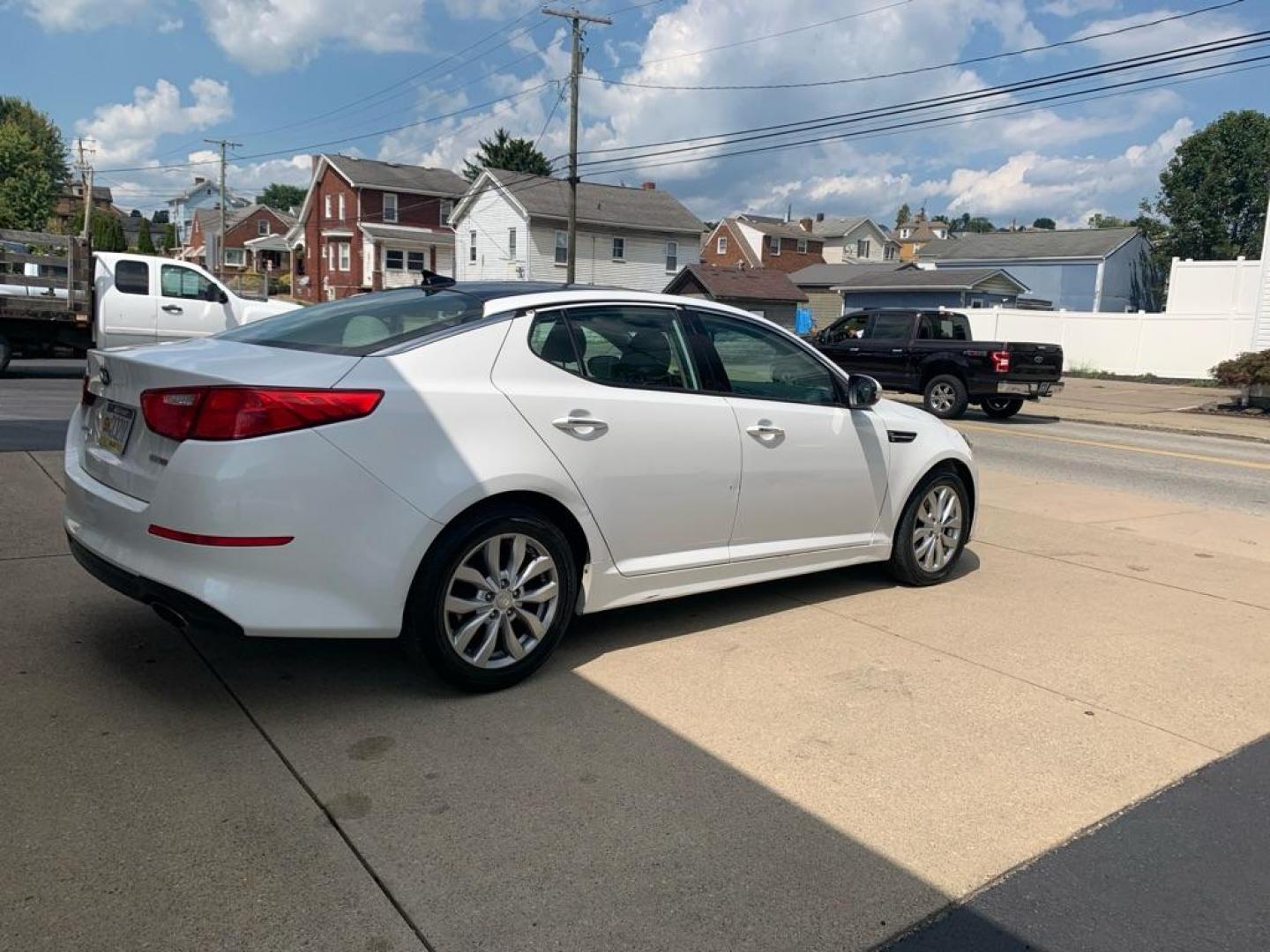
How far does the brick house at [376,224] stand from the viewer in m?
52.6

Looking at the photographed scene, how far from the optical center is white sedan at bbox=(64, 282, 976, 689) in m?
3.48

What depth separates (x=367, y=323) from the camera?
437 cm

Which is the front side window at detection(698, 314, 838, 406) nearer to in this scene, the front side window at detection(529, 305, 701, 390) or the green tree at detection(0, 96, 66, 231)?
the front side window at detection(529, 305, 701, 390)

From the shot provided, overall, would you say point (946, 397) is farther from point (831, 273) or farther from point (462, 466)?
point (831, 273)

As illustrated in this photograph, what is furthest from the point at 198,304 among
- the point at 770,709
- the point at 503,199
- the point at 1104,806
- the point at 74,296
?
the point at 503,199

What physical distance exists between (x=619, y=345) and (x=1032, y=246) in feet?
192

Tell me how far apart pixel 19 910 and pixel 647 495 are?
2676 millimetres

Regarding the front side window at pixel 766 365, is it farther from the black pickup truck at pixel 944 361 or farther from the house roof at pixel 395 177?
the house roof at pixel 395 177

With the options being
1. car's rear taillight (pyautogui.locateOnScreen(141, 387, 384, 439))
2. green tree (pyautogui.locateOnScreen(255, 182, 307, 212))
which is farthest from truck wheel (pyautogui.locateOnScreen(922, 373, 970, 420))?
green tree (pyautogui.locateOnScreen(255, 182, 307, 212))

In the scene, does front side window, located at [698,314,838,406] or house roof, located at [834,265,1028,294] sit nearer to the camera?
front side window, located at [698,314,838,406]

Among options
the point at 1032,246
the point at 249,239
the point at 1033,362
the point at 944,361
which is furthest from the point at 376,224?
the point at 1033,362

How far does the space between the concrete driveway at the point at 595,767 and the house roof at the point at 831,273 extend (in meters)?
51.1

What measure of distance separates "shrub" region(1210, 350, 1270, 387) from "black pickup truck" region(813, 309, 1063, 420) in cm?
533

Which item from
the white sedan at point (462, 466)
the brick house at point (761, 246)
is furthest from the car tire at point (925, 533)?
the brick house at point (761, 246)
